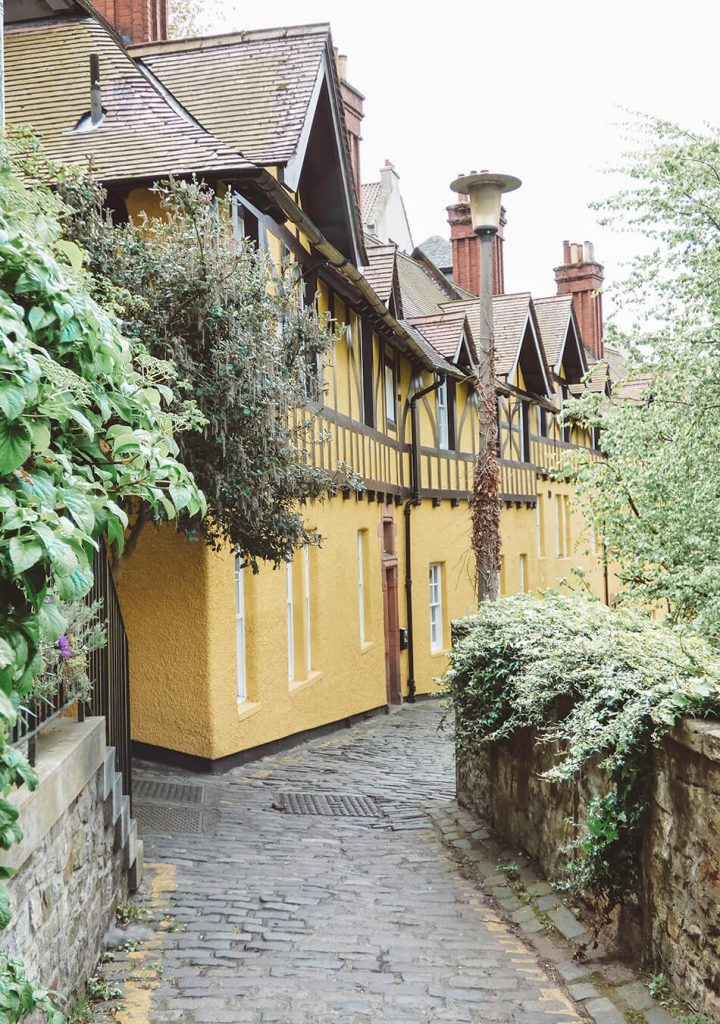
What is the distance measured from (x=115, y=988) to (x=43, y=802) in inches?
53.6

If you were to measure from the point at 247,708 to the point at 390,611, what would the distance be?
7553 mm

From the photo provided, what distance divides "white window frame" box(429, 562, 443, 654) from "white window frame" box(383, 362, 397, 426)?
3921mm

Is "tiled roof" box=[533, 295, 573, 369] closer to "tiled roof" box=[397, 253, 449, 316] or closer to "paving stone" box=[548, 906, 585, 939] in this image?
"tiled roof" box=[397, 253, 449, 316]

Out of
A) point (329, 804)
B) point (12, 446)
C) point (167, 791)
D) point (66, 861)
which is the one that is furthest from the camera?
point (329, 804)

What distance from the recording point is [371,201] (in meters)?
32.3

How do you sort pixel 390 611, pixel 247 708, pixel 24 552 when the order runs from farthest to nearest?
pixel 390 611 < pixel 247 708 < pixel 24 552

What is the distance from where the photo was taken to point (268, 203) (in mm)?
11164

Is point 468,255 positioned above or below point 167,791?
above

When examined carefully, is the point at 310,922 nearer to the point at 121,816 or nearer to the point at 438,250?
the point at 121,816

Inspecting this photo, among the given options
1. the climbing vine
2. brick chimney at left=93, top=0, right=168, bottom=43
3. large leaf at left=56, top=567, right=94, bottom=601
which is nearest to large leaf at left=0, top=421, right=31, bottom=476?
the climbing vine

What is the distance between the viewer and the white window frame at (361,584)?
1638 centimetres

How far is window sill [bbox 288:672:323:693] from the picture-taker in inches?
506

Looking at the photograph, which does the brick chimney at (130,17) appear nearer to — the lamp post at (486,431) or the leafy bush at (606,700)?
the lamp post at (486,431)

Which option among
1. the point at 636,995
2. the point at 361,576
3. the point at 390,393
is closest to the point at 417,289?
the point at 390,393
